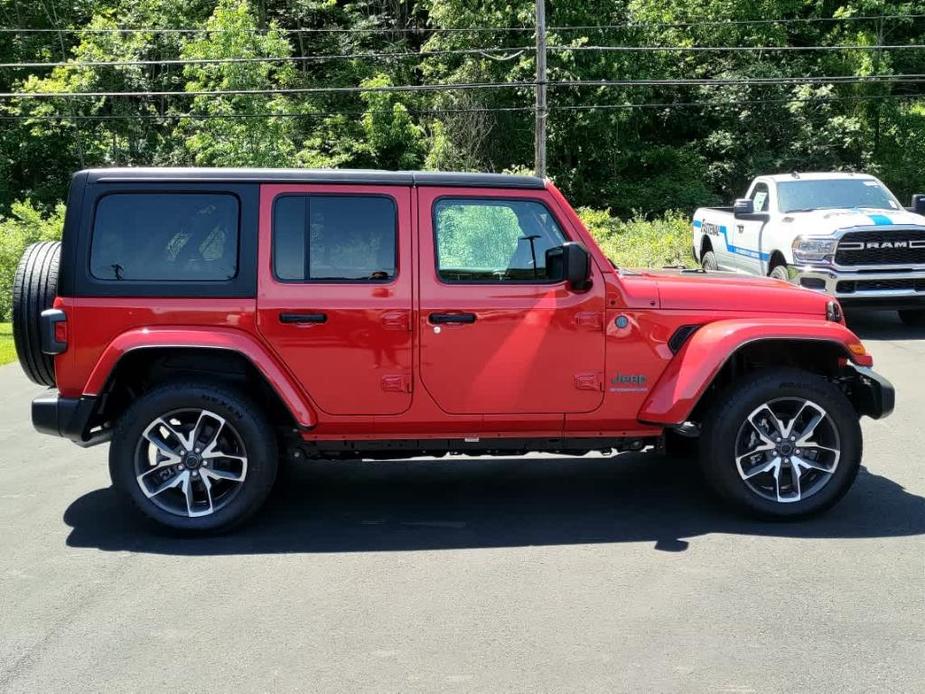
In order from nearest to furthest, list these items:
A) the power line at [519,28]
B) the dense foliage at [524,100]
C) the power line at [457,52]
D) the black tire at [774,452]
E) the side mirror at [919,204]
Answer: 1. the black tire at [774,452]
2. the side mirror at [919,204]
3. the power line at [457,52]
4. the dense foliage at [524,100]
5. the power line at [519,28]

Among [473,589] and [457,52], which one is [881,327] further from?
[457,52]

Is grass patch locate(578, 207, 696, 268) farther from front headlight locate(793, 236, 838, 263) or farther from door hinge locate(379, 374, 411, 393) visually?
door hinge locate(379, 374, 411, 393)

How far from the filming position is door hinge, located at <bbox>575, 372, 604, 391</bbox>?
19.3 ft

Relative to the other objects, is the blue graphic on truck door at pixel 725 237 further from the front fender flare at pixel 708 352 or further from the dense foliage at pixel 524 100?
the dense foliage at pixel 524 100

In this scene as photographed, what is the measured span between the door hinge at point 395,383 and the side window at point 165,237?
103 cm

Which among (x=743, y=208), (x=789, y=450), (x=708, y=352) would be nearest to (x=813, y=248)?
(x=743, y=208)

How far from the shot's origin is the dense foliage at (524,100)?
1528 inches

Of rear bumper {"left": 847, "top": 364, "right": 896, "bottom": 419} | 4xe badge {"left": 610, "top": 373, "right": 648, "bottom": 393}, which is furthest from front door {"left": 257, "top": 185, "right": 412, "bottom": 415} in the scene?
rear bumper {"left": 847, "top": 364, "right": 896, "bottom": 419}

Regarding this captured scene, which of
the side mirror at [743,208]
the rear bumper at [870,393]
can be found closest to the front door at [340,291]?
the rear bumper at [870,393]

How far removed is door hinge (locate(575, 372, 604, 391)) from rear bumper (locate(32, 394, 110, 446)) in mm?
2687

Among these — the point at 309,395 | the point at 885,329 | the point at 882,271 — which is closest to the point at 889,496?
the point at 309,395

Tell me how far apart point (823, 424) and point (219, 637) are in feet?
11.7

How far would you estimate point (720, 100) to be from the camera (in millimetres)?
40500

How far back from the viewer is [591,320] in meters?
5.85
